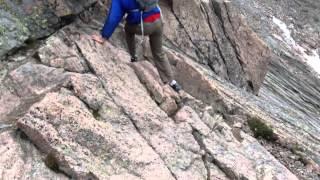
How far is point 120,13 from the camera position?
12.6 meters

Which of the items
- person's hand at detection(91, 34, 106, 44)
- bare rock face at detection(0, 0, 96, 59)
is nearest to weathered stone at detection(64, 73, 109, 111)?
person's hand at detection(91, 34, 106, 44)

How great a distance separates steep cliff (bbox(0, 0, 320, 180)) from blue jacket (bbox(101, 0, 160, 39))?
516mm

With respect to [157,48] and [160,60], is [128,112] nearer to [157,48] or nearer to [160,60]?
[160,60]

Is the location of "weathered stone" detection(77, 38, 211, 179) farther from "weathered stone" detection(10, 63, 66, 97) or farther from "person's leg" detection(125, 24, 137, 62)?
"weathered stone" detection(10, 63, 66, 97)

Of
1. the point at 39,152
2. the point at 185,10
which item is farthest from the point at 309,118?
the point at 39,152

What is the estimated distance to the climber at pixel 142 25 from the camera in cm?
1256

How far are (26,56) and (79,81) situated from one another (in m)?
1.51

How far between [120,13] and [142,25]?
2.04ft

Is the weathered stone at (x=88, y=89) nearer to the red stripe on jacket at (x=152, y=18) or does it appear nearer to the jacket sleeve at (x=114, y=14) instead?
the jacket sleeve at (x=114, y=14)

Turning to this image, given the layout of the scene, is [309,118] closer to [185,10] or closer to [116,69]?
[185,10]

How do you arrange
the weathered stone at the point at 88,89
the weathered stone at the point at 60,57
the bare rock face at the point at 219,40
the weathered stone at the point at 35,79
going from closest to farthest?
the weathered stone at the point at 35,79 < the weathered stone at the point at 88,89 < the weathered stone at the point at 60,57 < the bare rock face at the point at 219,40

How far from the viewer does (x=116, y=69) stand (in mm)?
12688

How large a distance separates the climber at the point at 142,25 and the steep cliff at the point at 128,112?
0.22 m

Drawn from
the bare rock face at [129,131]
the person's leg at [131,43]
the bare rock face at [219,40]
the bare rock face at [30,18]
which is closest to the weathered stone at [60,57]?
the bare rock face at [129,131]
